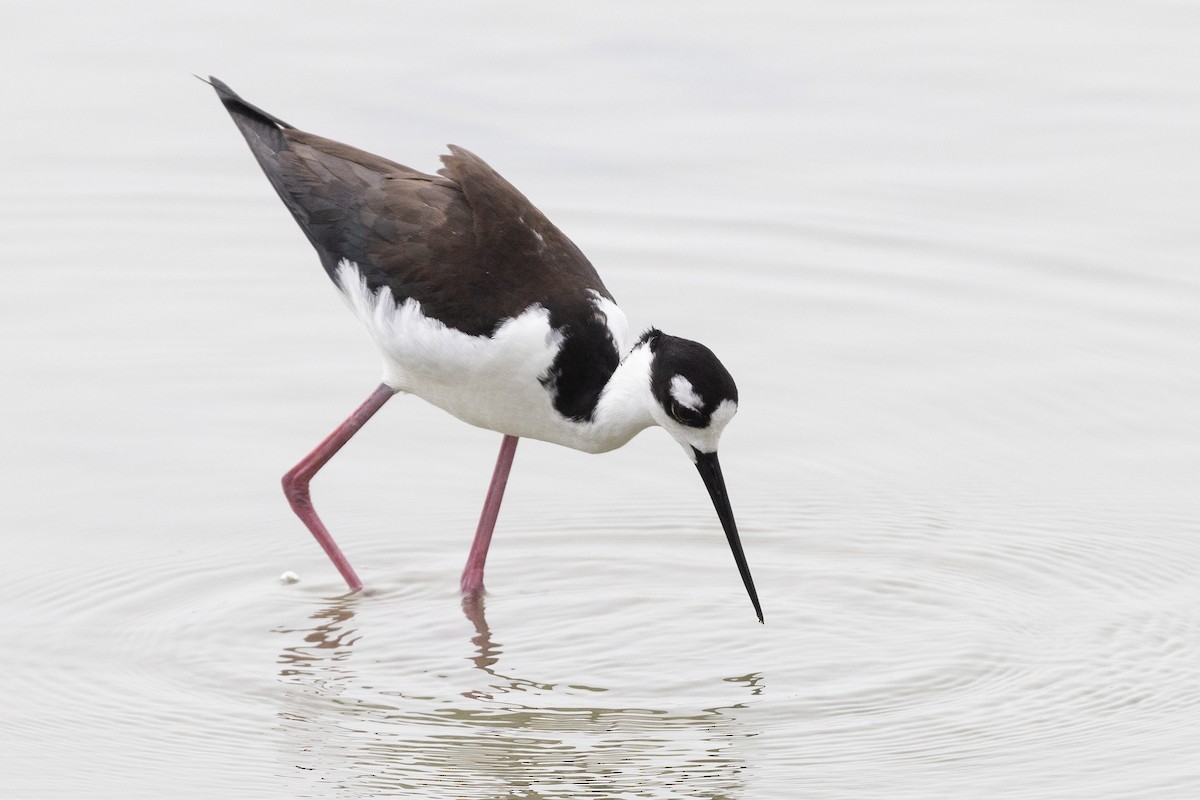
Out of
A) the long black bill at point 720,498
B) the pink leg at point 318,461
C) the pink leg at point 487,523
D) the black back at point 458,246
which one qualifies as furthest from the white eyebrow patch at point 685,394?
the pink leg at point 318,461

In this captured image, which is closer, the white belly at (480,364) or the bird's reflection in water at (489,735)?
the bird's reflection in water at (489,735)

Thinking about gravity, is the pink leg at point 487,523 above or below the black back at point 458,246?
below

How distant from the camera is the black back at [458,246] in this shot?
686 centimetres

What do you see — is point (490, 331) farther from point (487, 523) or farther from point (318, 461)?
point (318, 461)

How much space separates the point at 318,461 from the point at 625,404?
1.41 m

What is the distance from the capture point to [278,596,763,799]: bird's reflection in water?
572 centimetres

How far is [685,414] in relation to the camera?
6.54m

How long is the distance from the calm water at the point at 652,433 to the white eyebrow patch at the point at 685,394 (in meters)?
0.80

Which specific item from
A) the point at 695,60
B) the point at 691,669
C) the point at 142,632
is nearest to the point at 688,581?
the point at 691,669

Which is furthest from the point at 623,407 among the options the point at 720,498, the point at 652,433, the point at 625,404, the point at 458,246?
the point at 652,433

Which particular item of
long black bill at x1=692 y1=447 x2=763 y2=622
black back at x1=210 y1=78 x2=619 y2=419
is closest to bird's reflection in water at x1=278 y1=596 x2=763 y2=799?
long black bill at x1=692 y1=447 x2=763 y2=622

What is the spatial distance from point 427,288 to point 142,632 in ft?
4.85

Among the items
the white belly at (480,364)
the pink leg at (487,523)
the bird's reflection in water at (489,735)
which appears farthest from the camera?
the pink leg at (487,523)

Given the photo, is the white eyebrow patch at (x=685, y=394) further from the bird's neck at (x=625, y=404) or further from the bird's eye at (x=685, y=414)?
the bird's neck at (x=625, y=404)
